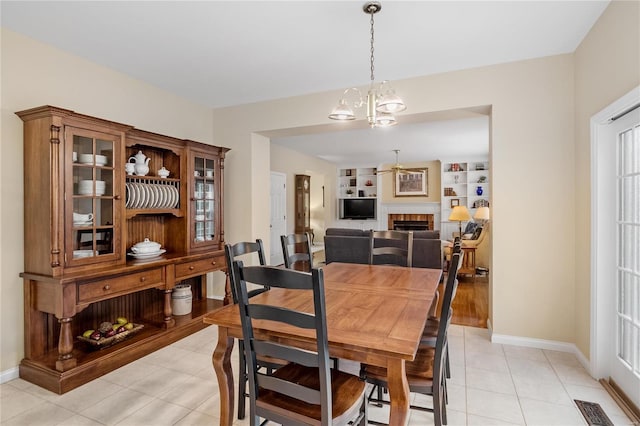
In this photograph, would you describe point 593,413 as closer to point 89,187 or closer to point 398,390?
point 398,390

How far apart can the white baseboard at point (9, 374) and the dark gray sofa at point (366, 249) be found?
133 inches

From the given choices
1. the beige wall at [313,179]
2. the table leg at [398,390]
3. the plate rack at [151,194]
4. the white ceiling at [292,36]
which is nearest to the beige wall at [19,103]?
the white ceiling at [292,36]

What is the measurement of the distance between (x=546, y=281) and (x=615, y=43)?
1929 mm

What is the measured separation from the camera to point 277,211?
7.23m

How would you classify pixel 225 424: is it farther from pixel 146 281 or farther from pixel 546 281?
pixel 546 281

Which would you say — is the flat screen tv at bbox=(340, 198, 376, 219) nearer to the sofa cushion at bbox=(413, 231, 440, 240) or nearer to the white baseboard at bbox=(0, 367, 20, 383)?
the sofa cushion at bbox=(413, 231, 440, 240)

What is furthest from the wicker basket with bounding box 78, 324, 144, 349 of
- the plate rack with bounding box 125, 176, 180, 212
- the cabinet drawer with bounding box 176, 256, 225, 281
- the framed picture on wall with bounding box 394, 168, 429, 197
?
the framed picture on wall with bounding box 394, 168, 429, 197

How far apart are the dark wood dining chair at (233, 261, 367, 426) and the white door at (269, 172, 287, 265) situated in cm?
562

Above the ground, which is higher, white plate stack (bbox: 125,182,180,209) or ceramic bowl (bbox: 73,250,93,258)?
white plate stack (bbox: 125,182,180,209)

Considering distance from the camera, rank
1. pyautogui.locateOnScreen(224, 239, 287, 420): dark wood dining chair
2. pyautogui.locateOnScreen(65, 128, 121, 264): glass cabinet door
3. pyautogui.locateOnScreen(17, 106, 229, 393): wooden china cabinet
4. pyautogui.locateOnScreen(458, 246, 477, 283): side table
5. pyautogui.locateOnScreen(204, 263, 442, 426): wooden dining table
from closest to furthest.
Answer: pyautogui.locateOnScreen(204, 263, 442, 426): wooden dining table < pyautogui.locateOnScreen(224, 239, 287, 420): dark wood dining chair < pyautogui.locateOnScreen(17, 106, 229, 393): wooden china cabinet < pyautogui.locateOnScreen(65, 128, 121, 264): glass cabinet door < pyautogui.locateOnScreen(458, 246, 477, 283): side table

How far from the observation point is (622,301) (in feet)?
7.69

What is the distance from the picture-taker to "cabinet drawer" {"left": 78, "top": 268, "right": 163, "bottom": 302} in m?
2.54

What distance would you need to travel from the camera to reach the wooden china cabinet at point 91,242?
244cm

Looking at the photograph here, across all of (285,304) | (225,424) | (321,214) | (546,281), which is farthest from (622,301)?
(321,214)
